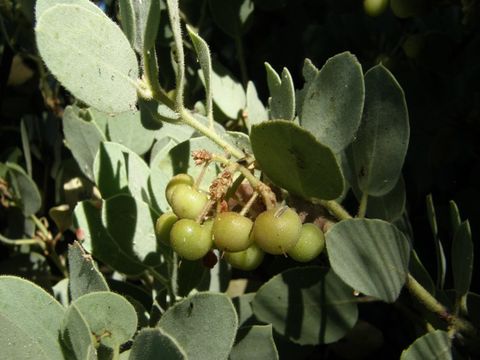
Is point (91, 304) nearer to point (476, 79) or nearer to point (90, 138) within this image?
point (90, 138)

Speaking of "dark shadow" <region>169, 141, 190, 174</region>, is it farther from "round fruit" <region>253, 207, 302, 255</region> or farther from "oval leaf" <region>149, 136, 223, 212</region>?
"round fruit" <region>253, 207, 302, 255</region>

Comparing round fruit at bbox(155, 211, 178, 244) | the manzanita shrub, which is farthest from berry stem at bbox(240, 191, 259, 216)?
round fruit at bbox(155, 211, 178, 244)

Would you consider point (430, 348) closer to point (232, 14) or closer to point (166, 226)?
point (166, 226)

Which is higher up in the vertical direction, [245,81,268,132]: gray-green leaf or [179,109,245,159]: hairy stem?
[179,109,245,159]: hairy stem

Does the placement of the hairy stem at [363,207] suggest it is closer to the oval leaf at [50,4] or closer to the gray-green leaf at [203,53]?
the gray-green leaf at [203,53]

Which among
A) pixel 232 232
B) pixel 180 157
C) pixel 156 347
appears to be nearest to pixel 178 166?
pixel 180 157

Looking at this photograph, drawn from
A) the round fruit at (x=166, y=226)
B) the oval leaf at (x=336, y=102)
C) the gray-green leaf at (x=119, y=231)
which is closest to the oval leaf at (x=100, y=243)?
the gray-green leaf at (x=119, y=231)

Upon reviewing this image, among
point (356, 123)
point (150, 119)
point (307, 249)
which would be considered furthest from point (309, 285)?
point (150, 119)
